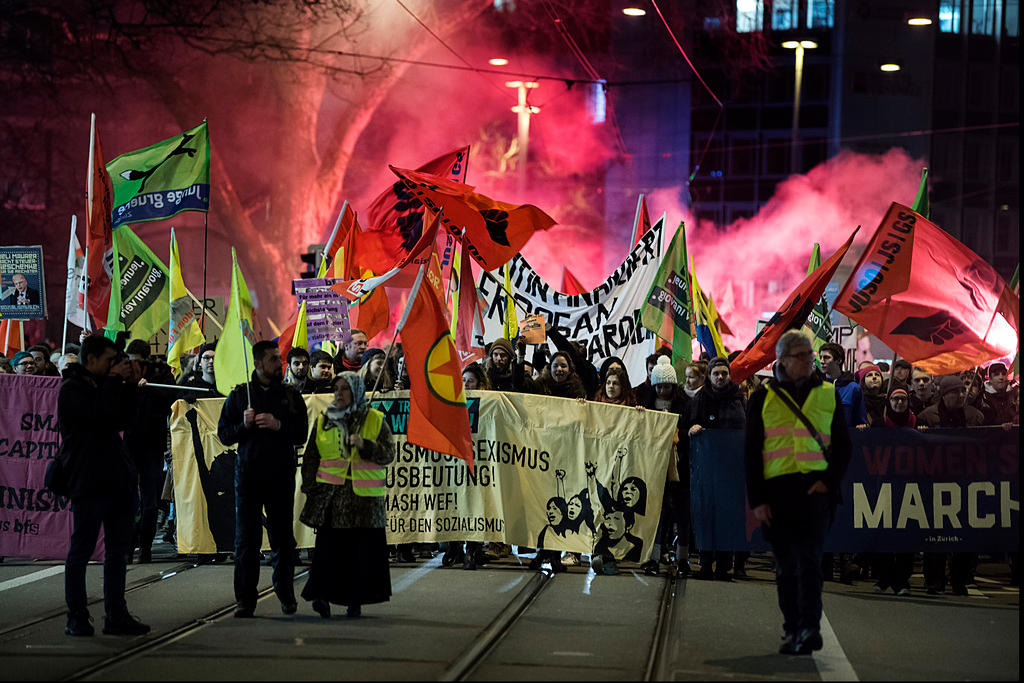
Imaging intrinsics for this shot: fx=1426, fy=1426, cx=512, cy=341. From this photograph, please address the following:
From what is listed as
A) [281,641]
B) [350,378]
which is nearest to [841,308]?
[350,378]

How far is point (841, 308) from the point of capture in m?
11.7

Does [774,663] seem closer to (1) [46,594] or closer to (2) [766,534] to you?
(2) [766,534]

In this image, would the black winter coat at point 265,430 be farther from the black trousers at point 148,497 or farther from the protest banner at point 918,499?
the protest banner at point 918,499

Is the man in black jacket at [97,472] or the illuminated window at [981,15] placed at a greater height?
the illuminated window at [981,15]

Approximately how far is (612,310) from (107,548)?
289 inches

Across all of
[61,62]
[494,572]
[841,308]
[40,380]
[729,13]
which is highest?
[729,13]

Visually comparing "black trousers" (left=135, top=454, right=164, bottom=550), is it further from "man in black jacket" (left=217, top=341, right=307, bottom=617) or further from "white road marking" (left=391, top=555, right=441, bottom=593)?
"man in black jacket" (left=217, top=341, right=307, bottom=617)

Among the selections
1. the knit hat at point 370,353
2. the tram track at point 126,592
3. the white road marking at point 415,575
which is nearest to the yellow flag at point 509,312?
the knit hat at point 370,353

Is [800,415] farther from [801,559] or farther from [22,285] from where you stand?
[22,285]

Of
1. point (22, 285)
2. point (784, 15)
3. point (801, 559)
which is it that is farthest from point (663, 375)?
point (784, 15)

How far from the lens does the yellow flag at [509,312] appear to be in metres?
15.0

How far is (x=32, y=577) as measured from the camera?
35.0 feet

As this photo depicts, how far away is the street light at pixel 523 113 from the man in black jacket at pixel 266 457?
70.1ft

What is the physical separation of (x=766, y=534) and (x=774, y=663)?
0.85 metres
